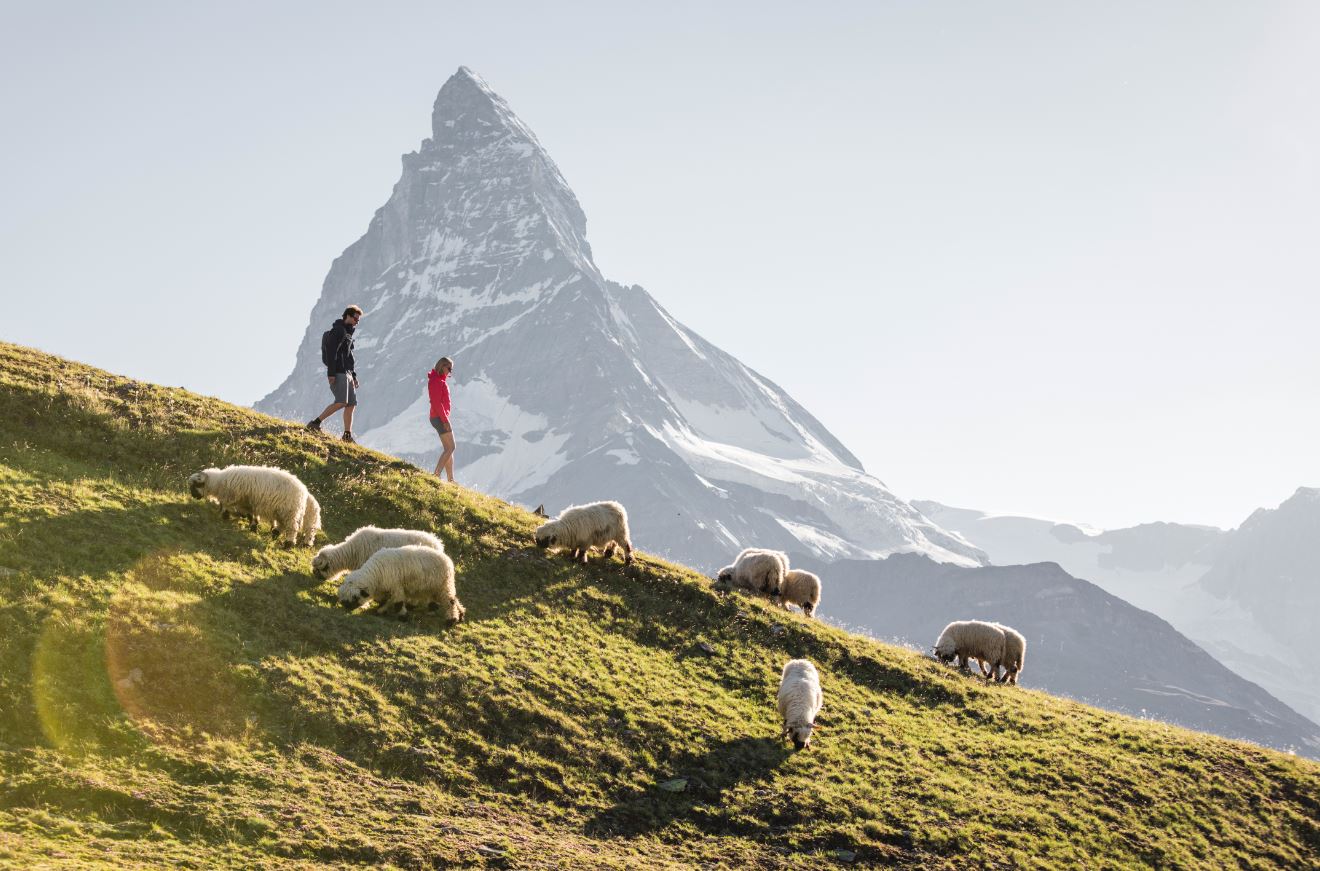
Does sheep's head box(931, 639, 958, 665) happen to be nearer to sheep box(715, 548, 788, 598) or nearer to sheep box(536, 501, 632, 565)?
sheep box(715, 548, 788, 598)

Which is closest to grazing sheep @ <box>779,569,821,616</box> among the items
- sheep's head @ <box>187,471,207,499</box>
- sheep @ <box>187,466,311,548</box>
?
sheep @ <box>187,466,311,548</box>

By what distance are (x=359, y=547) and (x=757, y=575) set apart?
42.4ft

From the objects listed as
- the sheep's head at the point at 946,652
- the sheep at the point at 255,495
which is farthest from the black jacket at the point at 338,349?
the sheep's head at the point at 946,652

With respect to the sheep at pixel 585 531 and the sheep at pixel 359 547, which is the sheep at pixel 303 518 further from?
the sheep at pixel 585 531

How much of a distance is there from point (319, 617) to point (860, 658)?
558 inches

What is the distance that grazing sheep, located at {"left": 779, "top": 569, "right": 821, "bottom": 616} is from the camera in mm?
30812

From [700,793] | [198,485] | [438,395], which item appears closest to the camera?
[700,793]

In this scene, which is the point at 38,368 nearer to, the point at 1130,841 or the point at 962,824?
the point at 962,824

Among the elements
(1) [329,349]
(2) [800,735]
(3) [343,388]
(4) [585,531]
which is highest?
(1) [329,349]

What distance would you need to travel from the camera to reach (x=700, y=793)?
16641mm

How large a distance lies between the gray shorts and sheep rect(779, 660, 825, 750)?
1445 cm

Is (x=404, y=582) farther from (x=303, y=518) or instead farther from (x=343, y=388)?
(x=343, y=388)

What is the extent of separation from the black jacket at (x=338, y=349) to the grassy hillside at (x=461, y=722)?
8.49 feet

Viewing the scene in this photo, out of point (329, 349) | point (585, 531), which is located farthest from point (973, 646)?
point (329, 349)
